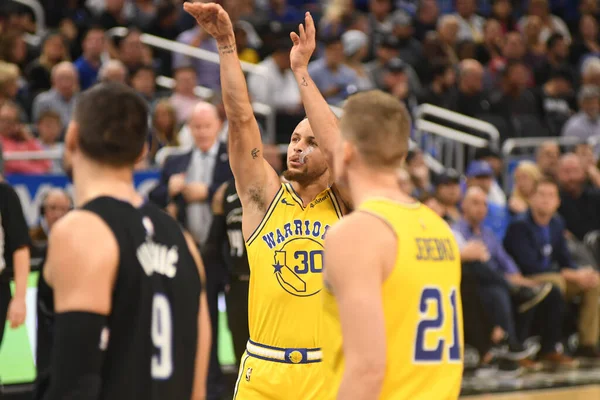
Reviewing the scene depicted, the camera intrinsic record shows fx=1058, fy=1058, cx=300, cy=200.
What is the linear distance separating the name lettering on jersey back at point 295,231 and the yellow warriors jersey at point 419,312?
1525 millimetres

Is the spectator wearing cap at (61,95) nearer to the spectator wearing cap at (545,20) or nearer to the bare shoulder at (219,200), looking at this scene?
the bare shoulder at (219,200)

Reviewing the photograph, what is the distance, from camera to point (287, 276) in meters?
5.27

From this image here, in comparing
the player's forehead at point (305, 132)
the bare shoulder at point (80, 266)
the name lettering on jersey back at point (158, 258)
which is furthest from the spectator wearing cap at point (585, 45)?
the bare shoulder at point (80, 266)

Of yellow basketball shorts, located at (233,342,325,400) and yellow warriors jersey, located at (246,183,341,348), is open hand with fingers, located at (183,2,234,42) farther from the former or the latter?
yellow basketball shorts, located at (233,342,325,400)

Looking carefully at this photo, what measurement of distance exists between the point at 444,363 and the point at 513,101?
12.7 m

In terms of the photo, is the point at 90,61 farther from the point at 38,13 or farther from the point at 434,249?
the point at 434,249

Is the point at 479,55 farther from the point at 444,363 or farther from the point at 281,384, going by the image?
the point at 444,363

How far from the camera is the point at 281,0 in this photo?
16.5 metres

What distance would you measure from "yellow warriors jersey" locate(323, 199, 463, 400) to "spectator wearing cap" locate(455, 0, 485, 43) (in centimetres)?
1436

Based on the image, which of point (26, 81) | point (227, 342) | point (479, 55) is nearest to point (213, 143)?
point (227, 342)

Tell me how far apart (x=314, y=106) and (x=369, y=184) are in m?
1.56

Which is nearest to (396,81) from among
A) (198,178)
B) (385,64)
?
(385,64)

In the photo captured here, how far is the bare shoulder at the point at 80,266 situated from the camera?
10.7 ft

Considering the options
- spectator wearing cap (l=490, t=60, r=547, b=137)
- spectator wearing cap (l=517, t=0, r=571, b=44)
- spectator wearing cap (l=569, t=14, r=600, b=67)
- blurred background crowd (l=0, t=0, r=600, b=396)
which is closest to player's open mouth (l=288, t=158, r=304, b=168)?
blurred background crowd (l=0, t=0, r=600, b=396)
